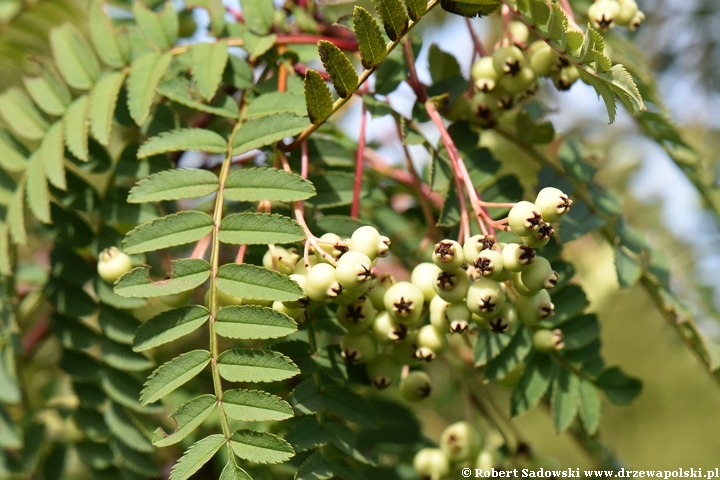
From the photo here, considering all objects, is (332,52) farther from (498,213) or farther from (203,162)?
(203,162)

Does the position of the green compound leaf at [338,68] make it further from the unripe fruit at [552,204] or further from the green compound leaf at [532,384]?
the green compound leaf at [532,384]

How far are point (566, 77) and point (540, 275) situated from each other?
406 millimetres

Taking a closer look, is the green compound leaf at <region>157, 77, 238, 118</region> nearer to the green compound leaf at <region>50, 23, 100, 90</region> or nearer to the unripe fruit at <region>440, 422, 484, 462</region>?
the green compound leaf at <region>50, 23, 100, 90</region>

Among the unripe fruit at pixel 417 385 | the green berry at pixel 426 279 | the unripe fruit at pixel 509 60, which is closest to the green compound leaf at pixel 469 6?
the unripe fruit at pixel 509 60

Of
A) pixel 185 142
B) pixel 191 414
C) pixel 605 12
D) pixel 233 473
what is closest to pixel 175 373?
pixel 191 414

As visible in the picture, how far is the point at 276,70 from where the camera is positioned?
4.18 feet

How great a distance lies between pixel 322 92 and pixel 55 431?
4.04ft

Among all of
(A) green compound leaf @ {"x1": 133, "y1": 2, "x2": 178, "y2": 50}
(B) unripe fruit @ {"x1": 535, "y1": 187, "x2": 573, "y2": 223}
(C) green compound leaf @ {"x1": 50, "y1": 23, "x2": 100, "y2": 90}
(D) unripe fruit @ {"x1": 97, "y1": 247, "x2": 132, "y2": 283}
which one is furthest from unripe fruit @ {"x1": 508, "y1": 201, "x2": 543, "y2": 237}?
(C) green compound leaf @ {"x1": 50, "y1": 23, "x2": 100, "y2": 90}

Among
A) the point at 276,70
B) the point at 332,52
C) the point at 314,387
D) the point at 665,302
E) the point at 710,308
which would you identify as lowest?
the point at 710,308

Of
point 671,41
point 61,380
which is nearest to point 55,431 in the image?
point 61,380

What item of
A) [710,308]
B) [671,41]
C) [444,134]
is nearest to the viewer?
[444,134]

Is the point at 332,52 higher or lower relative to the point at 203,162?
higher

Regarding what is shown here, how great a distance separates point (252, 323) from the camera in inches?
36.6

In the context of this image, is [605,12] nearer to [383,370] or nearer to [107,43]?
[383,370]
